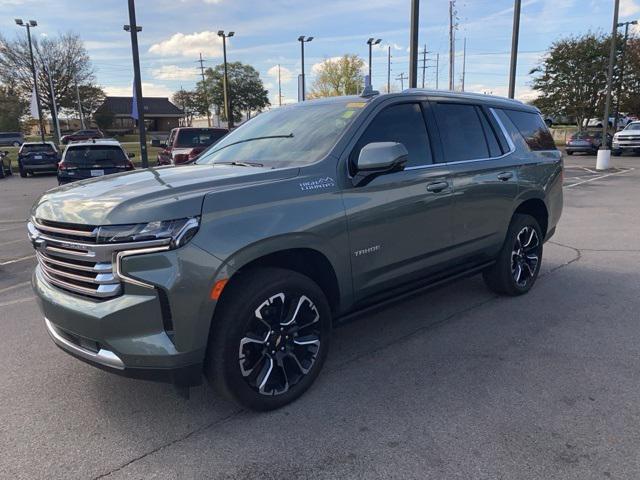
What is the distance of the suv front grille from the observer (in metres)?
2.60

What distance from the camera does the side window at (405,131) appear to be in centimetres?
372

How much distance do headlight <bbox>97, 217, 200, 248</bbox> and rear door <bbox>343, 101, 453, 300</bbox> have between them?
1.16m

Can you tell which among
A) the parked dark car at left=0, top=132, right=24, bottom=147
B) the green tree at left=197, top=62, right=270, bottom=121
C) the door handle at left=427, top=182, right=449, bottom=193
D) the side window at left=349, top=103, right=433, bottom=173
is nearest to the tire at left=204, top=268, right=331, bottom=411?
the side window at left=349, top=103, right=433, bottom=173

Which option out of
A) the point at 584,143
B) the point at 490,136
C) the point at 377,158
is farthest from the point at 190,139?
the point at 584,143

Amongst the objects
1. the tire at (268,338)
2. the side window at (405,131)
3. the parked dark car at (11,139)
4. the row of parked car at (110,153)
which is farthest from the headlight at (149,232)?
the parked dark car at (11,139)

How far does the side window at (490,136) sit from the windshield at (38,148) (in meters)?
22.9

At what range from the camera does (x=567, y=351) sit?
396 centimetres

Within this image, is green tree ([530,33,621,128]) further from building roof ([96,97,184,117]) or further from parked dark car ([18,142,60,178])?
building roof ([96,97,184,117])

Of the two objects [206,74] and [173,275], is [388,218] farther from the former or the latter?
[206,74]

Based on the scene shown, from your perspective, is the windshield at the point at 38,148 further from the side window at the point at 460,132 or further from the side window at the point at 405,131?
the side window at the point at 405,131

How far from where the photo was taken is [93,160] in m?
12.4

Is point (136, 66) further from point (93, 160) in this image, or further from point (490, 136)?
point (490, 136)

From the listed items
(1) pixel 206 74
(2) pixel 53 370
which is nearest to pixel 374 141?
(2) pixel 53 370

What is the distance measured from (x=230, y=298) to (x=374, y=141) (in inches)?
63.4
